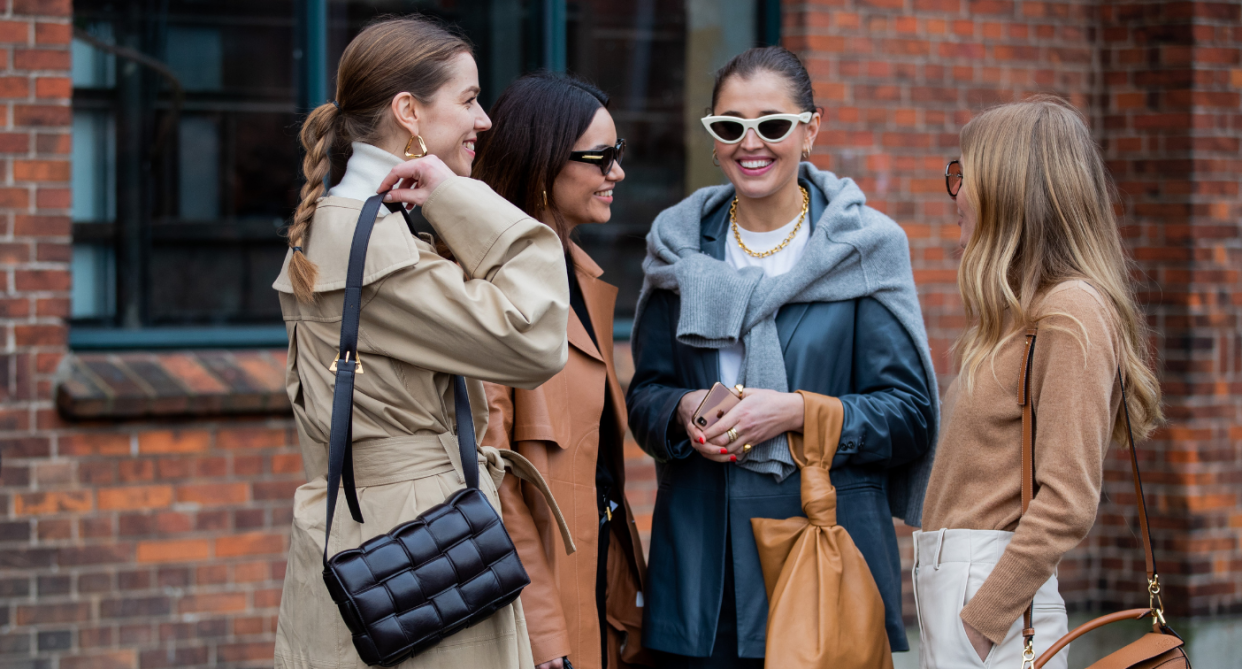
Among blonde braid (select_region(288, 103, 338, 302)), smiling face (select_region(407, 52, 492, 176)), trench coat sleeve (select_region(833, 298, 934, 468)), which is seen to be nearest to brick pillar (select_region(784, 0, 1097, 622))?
trench coat sleeve (select_region(833, 298, 934, 468))

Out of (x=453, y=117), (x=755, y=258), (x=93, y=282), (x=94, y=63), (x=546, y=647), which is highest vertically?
(x=94, y=63)

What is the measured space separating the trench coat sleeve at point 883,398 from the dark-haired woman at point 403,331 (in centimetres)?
98

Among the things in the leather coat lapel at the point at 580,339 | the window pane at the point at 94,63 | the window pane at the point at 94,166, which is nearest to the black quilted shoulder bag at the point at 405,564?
the leather coat lapel at the point at 580,339

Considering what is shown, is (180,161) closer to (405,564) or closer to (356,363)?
(356,363)

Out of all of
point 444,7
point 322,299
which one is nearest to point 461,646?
point 322,299

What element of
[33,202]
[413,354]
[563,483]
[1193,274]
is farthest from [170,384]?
[1193,274]

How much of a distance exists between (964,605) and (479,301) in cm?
111

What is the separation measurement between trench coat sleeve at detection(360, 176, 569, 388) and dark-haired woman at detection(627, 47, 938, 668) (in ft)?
2.63

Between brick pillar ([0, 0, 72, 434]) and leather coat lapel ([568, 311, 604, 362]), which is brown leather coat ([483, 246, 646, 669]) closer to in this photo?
leather coat lapel ([568, 311, 604, 362])

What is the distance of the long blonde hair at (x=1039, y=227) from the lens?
2.26 m

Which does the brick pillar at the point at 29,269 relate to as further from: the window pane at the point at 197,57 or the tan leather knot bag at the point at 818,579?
the tan leather knot bag at the point at 818,579

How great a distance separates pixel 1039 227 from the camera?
2273mm

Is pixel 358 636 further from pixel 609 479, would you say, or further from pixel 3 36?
pixel 3 36

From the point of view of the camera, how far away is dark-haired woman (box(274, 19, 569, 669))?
75.2 inches
